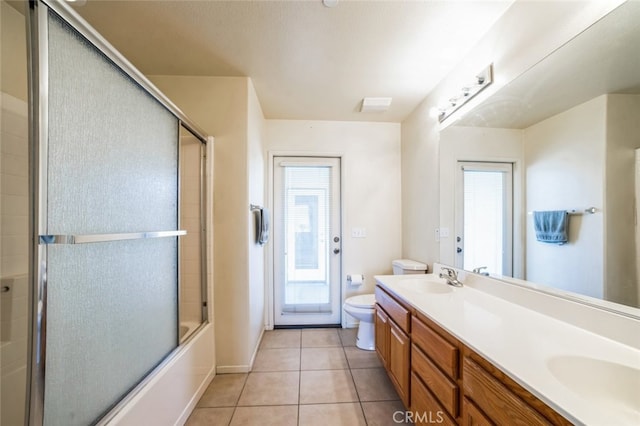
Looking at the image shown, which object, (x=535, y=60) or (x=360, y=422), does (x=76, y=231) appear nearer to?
(x=360, y=422)

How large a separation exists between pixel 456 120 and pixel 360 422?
221 cm

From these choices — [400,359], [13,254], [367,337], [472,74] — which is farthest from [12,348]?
[472,74]

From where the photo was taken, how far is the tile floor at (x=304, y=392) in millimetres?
1501

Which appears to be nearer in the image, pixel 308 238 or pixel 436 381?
pixel 436 381

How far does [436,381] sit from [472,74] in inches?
75.7

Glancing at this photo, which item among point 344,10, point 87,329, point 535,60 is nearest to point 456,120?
point 535,60

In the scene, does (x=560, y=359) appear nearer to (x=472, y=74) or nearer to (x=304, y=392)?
(x=304, y=392)

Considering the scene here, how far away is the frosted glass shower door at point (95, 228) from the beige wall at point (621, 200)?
198 cm

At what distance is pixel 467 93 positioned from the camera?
5.49ft

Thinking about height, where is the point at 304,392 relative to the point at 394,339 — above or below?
below

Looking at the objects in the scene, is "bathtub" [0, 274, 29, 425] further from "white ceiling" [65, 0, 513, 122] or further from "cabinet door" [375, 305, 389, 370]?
"cabinet door" [375, 305, 389, 370]

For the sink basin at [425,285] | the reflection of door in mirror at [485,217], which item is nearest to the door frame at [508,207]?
the reflection of door in mirror at [485,217]

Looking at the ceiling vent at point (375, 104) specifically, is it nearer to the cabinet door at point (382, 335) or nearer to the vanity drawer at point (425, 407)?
the cabinet door at point (382, 335)

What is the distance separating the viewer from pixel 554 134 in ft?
3.83
